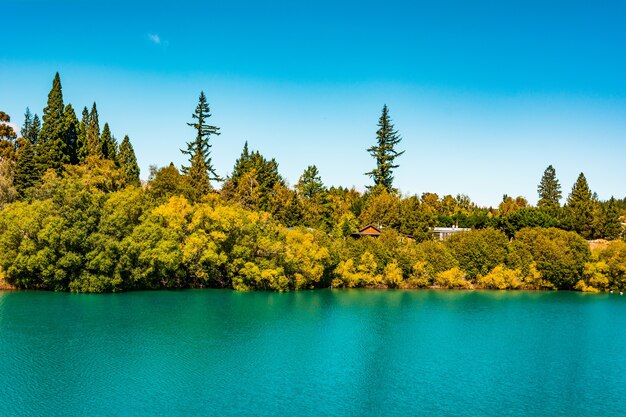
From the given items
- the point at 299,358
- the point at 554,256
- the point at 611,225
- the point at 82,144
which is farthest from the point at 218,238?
the point at 611,225

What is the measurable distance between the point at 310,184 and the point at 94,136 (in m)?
39.0

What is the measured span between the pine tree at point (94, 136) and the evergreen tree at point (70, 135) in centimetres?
287

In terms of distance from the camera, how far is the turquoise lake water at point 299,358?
24250 millimetres

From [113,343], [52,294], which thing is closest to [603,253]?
[113,343]

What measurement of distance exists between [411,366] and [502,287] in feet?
132

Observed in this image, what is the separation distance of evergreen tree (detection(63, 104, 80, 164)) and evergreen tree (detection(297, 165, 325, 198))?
39572 mm

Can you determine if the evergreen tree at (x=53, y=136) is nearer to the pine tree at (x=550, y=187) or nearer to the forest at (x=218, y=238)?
the forest at (x=218, y=238)

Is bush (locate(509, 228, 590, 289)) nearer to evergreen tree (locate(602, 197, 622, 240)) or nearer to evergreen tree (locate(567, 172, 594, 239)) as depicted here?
evergreen tree (locate(567, 172, 594, 239))

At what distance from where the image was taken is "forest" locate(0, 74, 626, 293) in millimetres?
52312

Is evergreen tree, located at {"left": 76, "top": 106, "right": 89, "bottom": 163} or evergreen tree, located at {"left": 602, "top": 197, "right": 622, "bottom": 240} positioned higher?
evergreen tree, located at {"left": 76, "top": 106, "right": 89, "bottom": 163}

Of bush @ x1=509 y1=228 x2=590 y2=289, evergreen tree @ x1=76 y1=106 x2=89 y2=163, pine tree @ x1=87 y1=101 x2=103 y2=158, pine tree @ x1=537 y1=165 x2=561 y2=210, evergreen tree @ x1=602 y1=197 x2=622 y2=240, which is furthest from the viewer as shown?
pine tree @ x1=537 y1=165 x2=561 y2=210

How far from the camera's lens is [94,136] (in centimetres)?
8288

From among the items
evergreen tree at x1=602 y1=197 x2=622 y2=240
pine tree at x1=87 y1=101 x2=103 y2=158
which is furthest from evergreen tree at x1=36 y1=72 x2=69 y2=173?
evergreen tree at x1=602 y1=197 x2=622 y2=240

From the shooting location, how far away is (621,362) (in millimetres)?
33031
